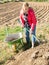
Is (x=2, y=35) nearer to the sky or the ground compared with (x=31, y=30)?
nearer to the ground

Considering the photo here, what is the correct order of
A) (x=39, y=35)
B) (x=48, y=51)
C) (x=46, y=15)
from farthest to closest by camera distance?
(x=46, y=15) < (x=39, y=35) < (x=48, y=51)

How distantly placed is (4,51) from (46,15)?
23.6ft

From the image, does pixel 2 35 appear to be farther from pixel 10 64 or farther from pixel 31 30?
pixel 10 64

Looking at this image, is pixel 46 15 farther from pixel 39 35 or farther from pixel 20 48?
pixel 20 48

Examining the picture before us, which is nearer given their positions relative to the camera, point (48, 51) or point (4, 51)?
point (48, 51)

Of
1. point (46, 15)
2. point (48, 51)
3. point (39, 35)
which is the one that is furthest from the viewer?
point (46, 15)

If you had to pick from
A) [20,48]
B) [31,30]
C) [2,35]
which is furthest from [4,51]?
[2,35]

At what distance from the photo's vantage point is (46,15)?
14.9m

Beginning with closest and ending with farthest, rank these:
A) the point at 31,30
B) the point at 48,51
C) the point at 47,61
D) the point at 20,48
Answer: the point at 47,61
the point at 48,51
the point at 31,30
the point at 20,48

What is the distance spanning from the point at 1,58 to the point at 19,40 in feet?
2.43

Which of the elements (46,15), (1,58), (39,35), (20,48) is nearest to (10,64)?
(1,58)

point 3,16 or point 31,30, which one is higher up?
point 31,30

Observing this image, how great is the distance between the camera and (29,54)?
671 cm

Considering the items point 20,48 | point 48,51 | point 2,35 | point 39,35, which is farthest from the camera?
point 2,35
